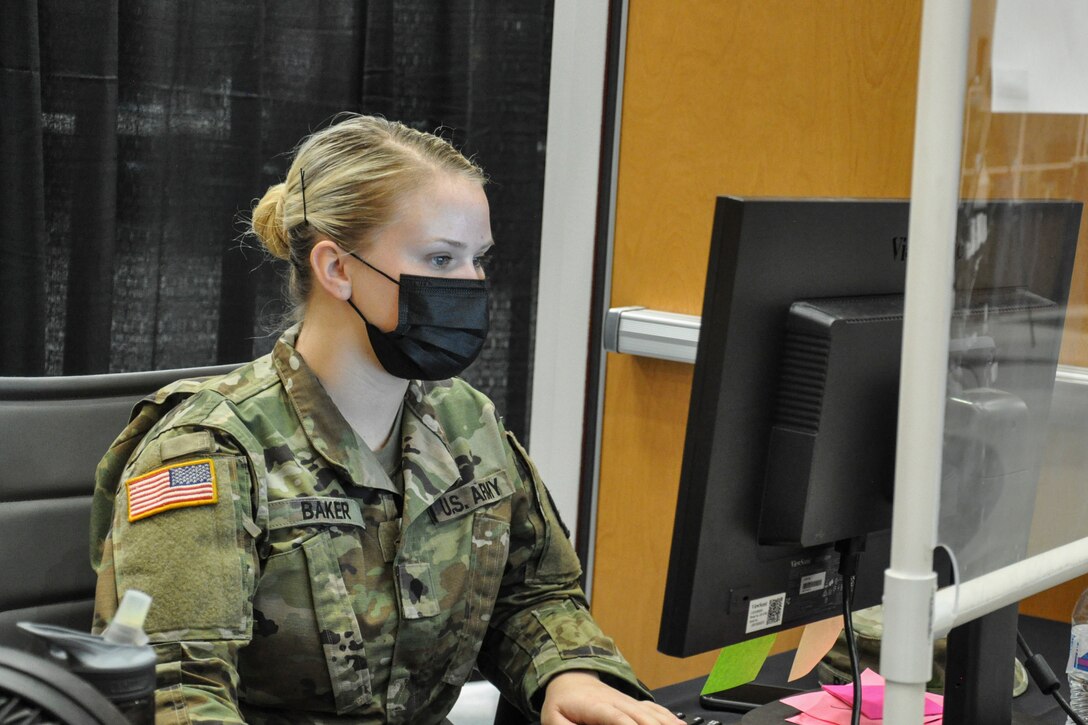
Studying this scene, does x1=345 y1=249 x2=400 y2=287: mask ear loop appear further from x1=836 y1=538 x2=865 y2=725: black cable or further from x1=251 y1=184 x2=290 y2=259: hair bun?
x1=836 y1=538 x2=865 y2=725: black cable

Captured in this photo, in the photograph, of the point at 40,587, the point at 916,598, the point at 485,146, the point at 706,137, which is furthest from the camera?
the point at 485,146

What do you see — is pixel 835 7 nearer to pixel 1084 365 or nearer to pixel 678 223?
pixel 678 223

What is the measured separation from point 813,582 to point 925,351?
40cm

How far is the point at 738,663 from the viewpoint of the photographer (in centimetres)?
110

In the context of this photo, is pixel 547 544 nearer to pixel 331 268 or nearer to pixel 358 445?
pixel 358 445

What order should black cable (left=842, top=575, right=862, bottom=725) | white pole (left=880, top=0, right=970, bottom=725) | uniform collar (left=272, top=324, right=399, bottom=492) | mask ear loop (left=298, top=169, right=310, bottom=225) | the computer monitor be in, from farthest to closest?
1. mask ear loop (left=298, top=169, right=310, bottom=225)
2. uniform collar (left=272, top=324, right=399, bottom=492)
3. black cable (left=842, top=575, right=862, bottom=725)
4. the computer monitor
5. white pole (left=880, top=0, right=970, bottom=725)

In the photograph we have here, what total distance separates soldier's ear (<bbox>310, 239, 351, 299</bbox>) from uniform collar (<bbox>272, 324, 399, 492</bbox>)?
88mm

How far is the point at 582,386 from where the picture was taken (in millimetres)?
2346

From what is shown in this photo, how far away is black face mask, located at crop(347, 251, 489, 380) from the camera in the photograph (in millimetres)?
1338

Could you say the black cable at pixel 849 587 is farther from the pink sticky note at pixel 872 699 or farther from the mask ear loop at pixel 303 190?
the mask ear loop at pixel 303 190

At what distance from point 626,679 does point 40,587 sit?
0.65 meters

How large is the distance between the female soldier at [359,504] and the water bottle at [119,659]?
0.36 metres

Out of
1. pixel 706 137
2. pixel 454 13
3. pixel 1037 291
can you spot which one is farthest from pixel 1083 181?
pixel 454 13

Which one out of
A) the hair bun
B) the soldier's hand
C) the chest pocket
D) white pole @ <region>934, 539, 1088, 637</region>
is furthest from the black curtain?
white pole @ <region>934, 539, 1088, 637</region>
